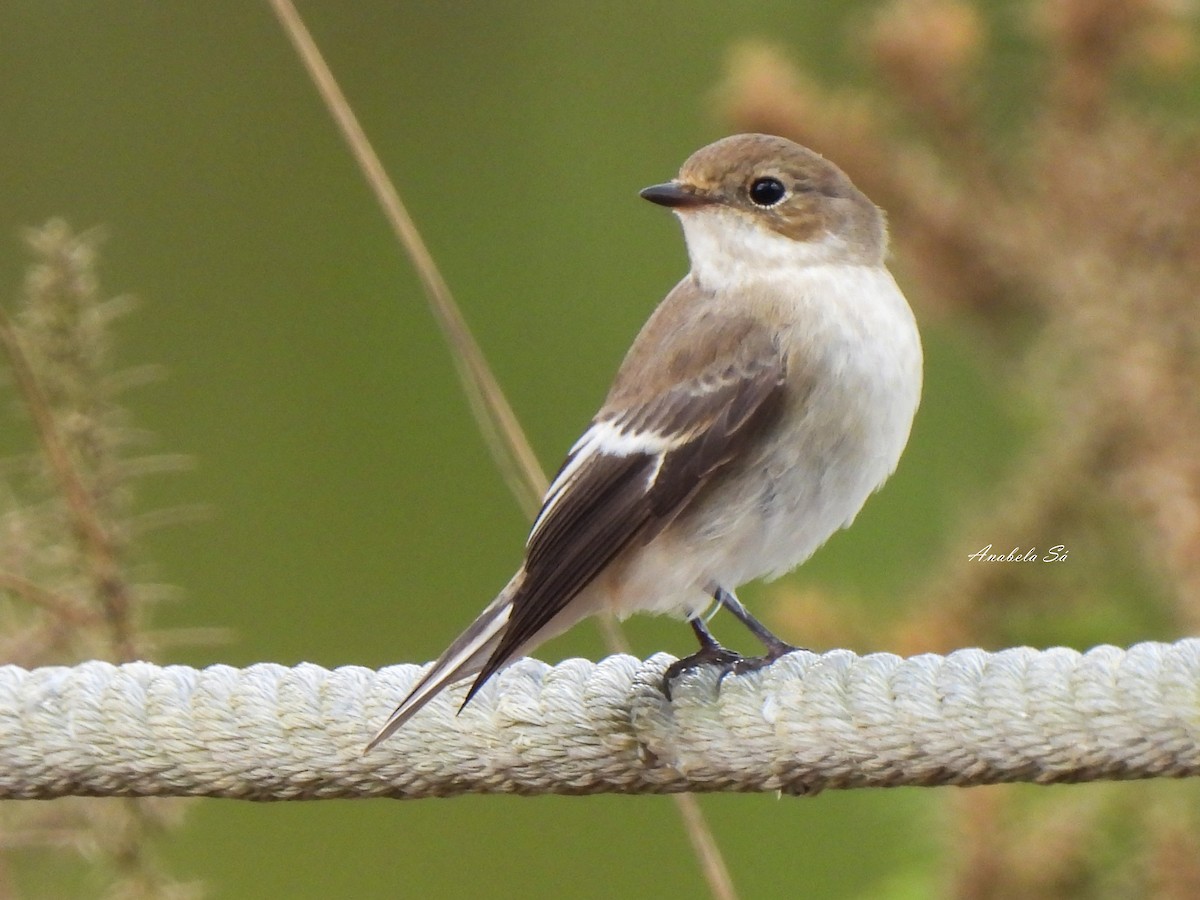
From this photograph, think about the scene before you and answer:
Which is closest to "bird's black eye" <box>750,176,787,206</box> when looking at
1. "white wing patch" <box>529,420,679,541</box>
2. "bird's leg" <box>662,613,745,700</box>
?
"white wing patch" <box>529,420,679,541</box>

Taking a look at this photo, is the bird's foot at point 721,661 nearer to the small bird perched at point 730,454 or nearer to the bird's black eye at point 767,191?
the small bird perched at point 730,454

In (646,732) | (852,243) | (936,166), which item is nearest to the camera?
(646,732)

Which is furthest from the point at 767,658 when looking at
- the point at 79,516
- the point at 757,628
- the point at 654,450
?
the point at 79,516

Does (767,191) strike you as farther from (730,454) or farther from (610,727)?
(610,727)

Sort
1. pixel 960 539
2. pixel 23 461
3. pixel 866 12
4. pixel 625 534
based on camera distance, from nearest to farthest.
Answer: pixel 625 534 → pixel 23 461 → pixel 960 539 → pixel 866 12

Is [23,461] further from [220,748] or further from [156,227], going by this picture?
[156,227]

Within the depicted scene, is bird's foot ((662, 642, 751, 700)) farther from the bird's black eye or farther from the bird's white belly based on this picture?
the bird's black eye

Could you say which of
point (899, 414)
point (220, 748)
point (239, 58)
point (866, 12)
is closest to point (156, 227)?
point (239, 58)

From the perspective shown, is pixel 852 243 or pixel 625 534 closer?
pixel 625 534
